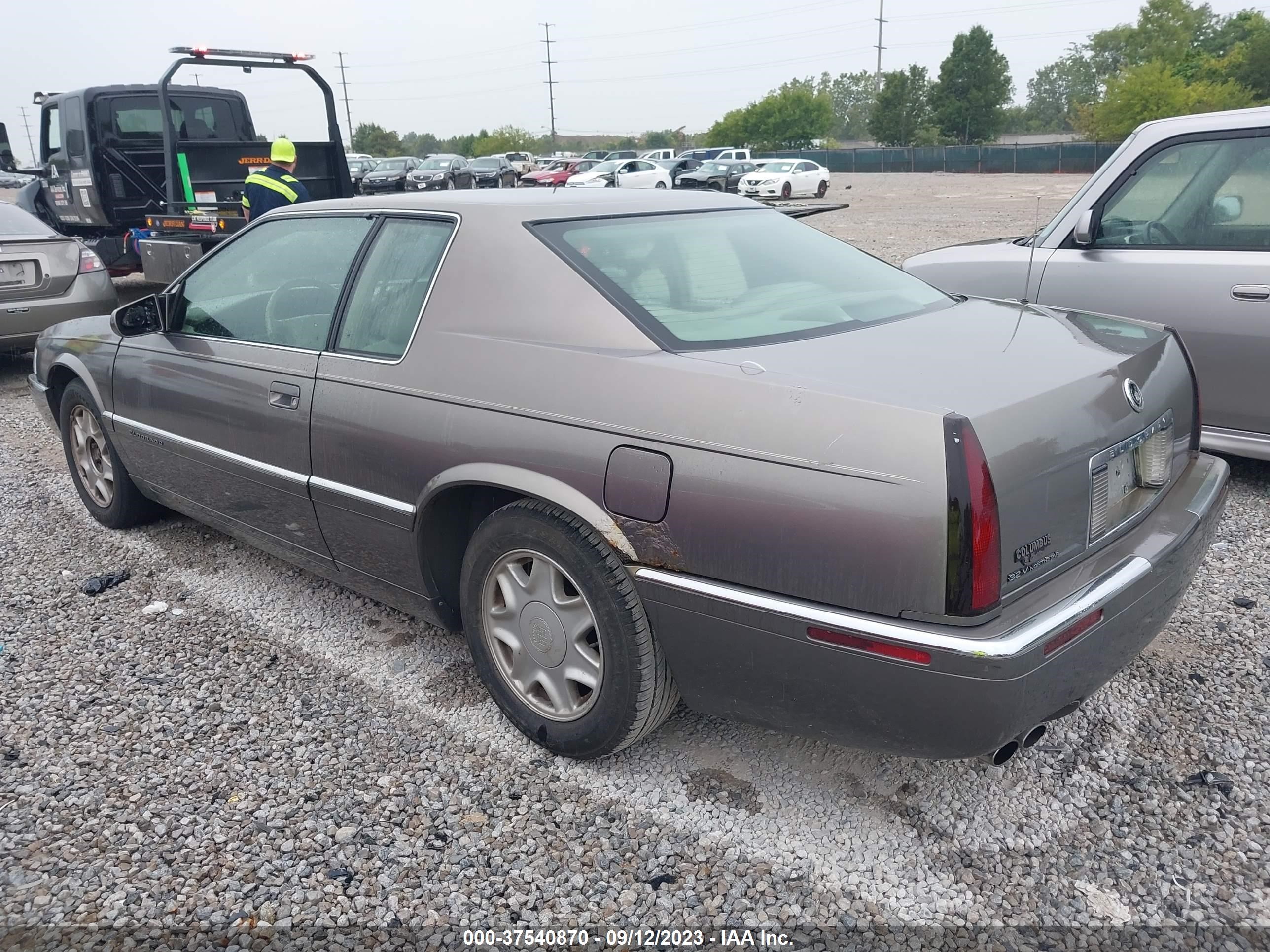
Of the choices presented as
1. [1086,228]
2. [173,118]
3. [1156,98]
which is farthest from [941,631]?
[1156,98]

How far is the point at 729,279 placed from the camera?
303 cm

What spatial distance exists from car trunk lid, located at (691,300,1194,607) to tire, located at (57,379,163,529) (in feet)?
10.7

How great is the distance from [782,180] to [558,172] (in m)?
9.46

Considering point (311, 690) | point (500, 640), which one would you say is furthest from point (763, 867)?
point (311, 690)

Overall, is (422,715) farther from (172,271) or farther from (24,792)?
(172,271)

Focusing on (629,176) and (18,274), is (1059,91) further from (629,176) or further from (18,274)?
(18,274)

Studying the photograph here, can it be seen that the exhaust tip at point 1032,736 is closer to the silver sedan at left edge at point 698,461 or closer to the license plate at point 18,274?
the silver sedan at left edge at point 698,461

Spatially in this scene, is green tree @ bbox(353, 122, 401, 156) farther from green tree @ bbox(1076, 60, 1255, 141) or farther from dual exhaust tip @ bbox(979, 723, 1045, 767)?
dual exhaust tip @ bbox(979, 723, 1045, 767)

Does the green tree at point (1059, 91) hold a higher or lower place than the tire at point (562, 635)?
higher

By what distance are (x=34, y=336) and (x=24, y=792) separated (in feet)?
19.9

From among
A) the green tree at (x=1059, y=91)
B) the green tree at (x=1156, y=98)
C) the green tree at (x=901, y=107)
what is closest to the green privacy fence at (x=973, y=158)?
the green tree at (x=1156, y=98)

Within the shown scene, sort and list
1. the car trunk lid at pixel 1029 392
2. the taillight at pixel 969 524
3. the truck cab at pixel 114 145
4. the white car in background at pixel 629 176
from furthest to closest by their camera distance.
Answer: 1. the white car in background at pixel 629 176
2. the truck cab at pixel 114 145
3. the car trunk lid at pixel 1029 392
4. the taillight at pixel 969 524

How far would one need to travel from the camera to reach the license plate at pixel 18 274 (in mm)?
7461

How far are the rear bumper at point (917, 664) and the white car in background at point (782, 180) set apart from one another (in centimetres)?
2713
